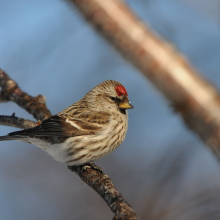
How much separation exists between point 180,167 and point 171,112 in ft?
4.36

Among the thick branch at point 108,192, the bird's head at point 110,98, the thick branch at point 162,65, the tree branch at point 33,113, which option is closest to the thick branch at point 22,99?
the tree branch at point 33,113

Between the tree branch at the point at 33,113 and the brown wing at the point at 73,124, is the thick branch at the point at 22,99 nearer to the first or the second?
the tree branch at the point at 33,113

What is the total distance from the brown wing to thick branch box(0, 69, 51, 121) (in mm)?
304

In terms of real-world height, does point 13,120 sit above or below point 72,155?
above

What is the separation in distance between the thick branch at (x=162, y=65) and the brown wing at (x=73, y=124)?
1980mm

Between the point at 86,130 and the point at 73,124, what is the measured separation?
13cm

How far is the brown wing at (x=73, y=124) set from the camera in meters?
2.62

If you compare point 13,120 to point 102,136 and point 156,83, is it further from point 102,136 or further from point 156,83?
point 156,83

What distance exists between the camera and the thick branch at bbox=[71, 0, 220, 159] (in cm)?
58

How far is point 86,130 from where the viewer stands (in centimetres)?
283

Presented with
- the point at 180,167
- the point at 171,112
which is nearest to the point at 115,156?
the point at 180,167

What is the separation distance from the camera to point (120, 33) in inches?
27.0

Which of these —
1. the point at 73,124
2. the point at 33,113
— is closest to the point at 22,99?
the point at 33,113

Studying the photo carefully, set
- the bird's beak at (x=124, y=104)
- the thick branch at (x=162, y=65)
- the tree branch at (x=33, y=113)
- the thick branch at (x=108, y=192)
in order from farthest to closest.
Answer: the bird's beak at (x=124, y=104) → the tree branch at (x=33, y=113) → the thick branch at (x=108, y=192) → the thick branch at (x=162, y=65)
